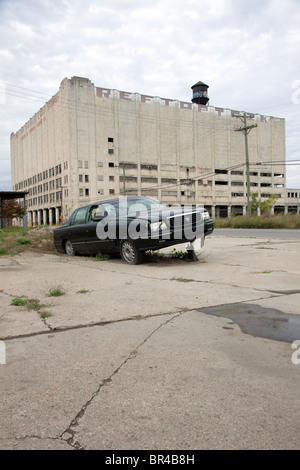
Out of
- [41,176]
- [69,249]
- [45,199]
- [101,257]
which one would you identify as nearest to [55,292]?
[101,257]

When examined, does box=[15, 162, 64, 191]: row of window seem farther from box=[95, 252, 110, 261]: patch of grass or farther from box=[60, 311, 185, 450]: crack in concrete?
box=[60, 311, 185, 450]: crack in concrete

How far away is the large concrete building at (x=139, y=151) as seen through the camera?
2889 inches

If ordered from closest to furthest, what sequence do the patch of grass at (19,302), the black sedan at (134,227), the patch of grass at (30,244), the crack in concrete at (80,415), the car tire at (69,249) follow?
1. the crack in concrete at (80,415)
2. the patch of grass at (19,302)
3. the black sedan at (134,227)
4. the car tire at (69,249)
5. the patch of grass at (30,244)

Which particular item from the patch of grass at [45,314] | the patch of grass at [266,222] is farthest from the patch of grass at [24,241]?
the patch of grass at [266,222]

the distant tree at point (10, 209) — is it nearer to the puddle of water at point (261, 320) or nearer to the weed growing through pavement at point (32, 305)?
the weed growing through pavement at point (32, 305)

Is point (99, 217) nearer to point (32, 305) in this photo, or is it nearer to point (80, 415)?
point (32, 305)

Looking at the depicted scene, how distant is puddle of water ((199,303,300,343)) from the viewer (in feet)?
11.3

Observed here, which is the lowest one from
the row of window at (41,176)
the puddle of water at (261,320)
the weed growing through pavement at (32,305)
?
the puddle of water at (261,320)

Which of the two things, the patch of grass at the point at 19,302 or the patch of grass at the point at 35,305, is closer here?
the patch of grass at the point at 35,305

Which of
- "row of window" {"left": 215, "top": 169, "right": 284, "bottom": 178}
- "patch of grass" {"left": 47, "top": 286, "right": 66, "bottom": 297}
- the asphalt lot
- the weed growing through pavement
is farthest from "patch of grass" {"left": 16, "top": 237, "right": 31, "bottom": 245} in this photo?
"row of window" {"left": 215, "top": 169, "right": 284, "bottom": 178}

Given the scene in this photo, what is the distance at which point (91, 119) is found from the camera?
73.8m

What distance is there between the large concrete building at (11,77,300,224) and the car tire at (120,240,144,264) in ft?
199

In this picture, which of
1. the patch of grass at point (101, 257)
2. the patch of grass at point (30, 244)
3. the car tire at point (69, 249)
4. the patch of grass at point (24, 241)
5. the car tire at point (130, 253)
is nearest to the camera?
the car tire at point (130, 253)
